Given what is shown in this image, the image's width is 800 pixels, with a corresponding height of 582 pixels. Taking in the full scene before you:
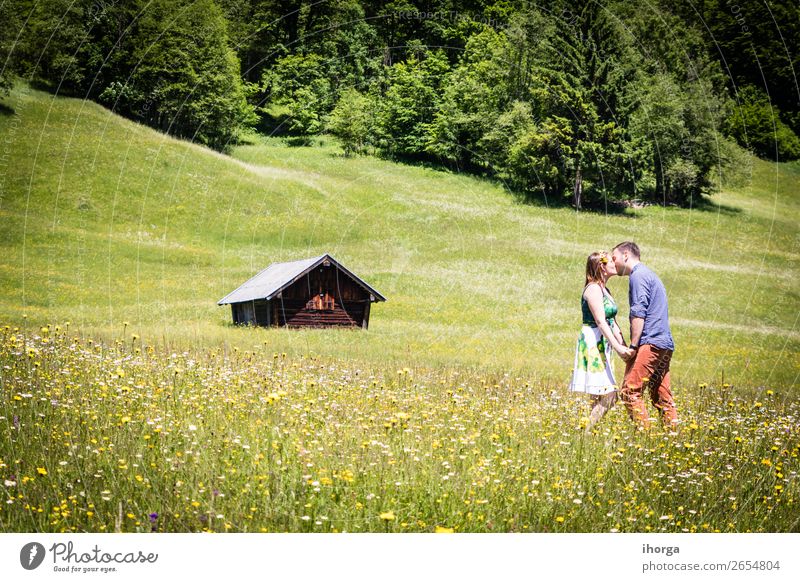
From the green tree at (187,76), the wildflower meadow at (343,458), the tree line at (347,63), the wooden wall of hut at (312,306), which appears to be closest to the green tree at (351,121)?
the tree line at (347,63)

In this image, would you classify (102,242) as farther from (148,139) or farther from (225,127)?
(225,127)

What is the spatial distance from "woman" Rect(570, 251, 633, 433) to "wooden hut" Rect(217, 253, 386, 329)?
3.13m

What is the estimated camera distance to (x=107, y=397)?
21.1 ft

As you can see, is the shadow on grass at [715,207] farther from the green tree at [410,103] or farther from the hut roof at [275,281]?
the hut roof at [275,281]

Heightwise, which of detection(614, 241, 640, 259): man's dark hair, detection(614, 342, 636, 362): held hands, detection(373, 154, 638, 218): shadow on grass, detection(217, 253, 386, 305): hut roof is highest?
Answer: detection(373, 154, 638, 218): shadow on grass

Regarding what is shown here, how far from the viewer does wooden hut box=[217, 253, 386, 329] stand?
934 centimetres

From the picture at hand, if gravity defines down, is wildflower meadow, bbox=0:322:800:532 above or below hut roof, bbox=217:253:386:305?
below

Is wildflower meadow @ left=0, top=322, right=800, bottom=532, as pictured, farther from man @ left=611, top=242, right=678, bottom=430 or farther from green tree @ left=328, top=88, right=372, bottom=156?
green tree @ left=328, top=88, right=372, bottom=156

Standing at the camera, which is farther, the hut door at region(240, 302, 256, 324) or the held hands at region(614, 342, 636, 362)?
the hut door at region(240, 302, 256, 324)

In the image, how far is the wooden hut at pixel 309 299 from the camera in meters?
9.34

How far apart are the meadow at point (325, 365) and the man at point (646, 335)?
0.56 m

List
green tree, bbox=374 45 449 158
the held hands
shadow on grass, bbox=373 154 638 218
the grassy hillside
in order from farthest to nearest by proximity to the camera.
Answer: shadow on grass, bbox=373 154 638 218 → green tree, bbox=374 45 449 158 → the grassy hillside → the held hands

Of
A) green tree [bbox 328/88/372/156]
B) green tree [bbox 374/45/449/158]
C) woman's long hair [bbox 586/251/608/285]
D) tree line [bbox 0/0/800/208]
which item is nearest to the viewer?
woman's long hair [bbox 586/251/608/285]

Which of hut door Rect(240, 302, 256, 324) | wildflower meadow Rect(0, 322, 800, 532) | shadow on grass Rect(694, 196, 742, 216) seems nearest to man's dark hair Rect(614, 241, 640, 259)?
wildflower meadow Rect(0, 322, 800, 532)
